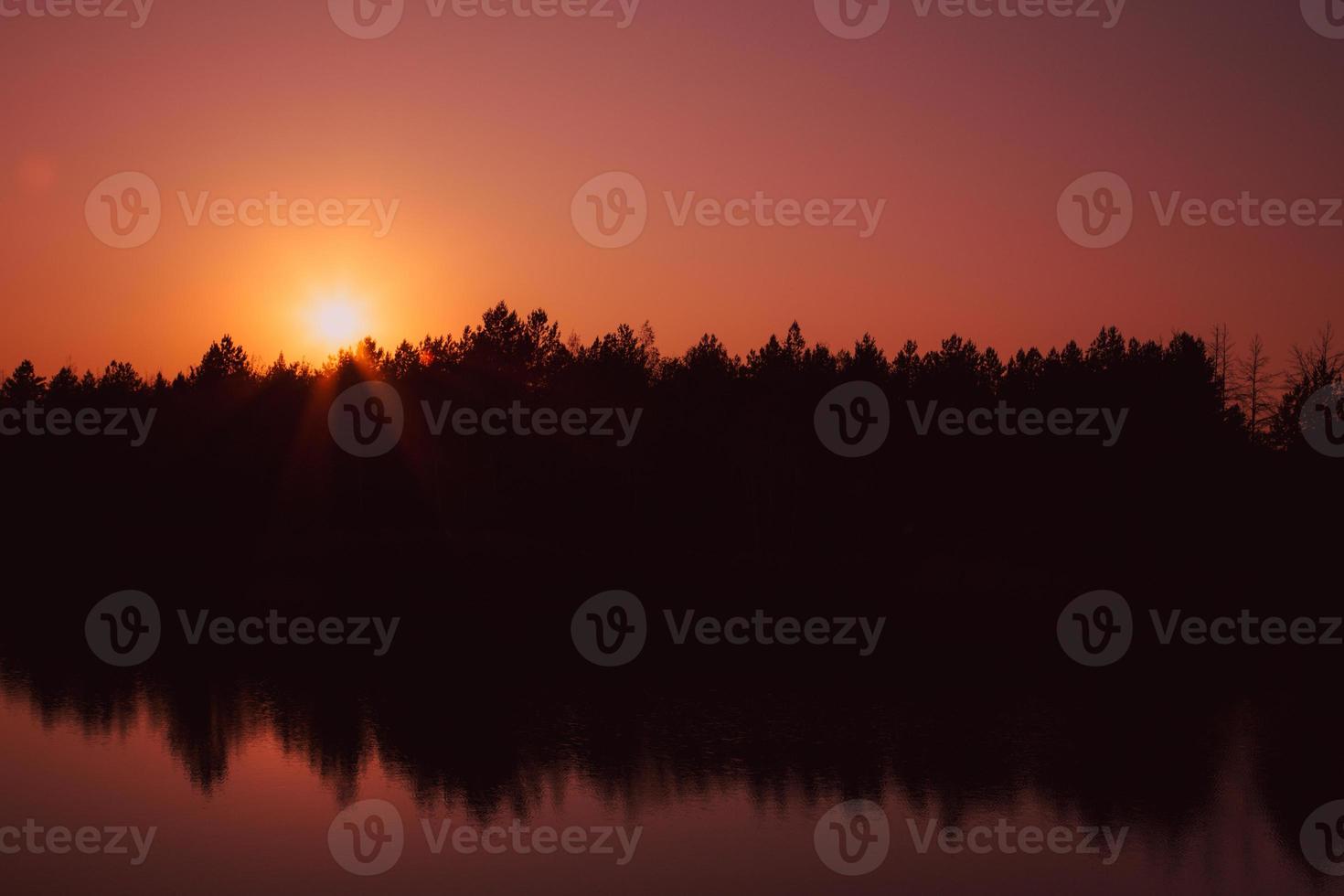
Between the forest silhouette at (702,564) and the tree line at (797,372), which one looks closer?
the forest silhouette at (702,564)

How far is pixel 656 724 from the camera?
34031 mm

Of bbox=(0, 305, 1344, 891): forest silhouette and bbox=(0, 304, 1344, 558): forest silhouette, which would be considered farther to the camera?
bbox=(0, 304, 1344, 558): forest silhouette

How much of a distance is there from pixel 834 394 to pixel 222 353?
73.6 m

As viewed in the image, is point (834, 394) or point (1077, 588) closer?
point (1077, 588)

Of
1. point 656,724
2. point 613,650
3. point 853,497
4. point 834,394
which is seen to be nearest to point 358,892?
point 656,724

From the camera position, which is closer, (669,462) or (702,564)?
(702,564)

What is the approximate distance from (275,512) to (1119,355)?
76.2 metres

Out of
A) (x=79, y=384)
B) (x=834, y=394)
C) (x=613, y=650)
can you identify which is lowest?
(x=613, y=650)

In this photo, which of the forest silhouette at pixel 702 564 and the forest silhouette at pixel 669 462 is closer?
the forest silhouette at pixel 702 564

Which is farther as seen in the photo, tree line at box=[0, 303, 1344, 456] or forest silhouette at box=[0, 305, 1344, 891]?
tree line at box=[0, 303, 1344, 456]

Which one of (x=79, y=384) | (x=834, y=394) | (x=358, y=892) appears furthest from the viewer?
(x=79, y=384)

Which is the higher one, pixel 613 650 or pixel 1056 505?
pixel 1056 505

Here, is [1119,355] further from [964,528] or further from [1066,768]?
[1066,768]

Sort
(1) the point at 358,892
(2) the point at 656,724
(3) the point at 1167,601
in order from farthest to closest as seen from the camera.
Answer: (3) the point at 1167,601 → (2) the point at 656,724 → (1) the point at 358,892
